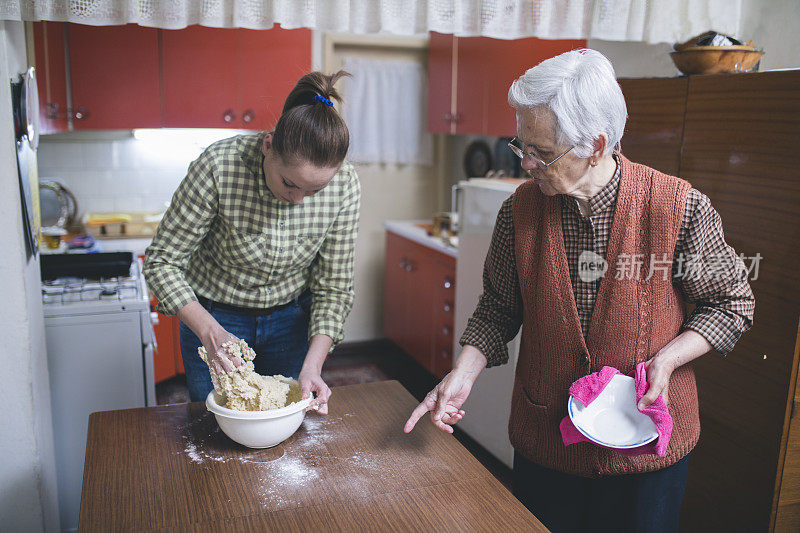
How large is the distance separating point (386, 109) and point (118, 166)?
5.82 ft

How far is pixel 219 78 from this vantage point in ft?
12.9

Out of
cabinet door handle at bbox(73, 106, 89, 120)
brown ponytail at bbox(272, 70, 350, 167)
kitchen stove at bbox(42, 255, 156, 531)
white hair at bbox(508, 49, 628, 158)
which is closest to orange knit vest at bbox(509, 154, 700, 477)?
white hair at bbox(508, 49, 628, 158)

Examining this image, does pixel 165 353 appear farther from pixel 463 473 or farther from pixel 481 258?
pixel 463 473

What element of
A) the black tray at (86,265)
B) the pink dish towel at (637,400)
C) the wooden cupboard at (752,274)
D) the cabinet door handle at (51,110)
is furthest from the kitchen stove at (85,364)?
the wooden cupboard at (752,274)

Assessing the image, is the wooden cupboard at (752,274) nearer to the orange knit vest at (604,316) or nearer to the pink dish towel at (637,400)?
the orange knit vest at (604,316)

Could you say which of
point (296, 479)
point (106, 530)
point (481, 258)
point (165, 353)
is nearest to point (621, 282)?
point (296, 479)

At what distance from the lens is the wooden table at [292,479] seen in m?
1.23

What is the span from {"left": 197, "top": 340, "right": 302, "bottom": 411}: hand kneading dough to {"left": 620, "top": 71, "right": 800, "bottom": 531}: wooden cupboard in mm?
1363

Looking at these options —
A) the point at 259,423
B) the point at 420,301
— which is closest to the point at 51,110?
the point at 420,301

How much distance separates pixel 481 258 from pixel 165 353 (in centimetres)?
199

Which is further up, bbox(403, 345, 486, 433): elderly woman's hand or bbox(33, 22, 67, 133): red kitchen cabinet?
bbox(33, 22, 67, 133): red kitchen cabinet

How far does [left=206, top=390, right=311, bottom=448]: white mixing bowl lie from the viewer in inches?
56.2

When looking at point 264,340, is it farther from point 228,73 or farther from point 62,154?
point 62,154

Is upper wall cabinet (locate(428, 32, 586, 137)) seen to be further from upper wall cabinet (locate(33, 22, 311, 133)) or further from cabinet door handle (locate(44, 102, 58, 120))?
cabinet door handle (locate(44, 102, 58, 120))
